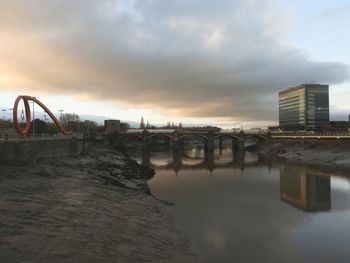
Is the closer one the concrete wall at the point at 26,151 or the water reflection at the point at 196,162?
the concrete wall at the point at 26,151

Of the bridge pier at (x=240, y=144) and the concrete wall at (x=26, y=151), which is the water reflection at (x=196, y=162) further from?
the bridge pier at (x=240, y=144)

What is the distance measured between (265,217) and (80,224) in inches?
586

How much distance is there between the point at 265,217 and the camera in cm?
2805

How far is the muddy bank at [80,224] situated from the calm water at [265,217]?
223cm

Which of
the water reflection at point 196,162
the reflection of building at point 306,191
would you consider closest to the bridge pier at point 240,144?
the water reflection at point 196,162

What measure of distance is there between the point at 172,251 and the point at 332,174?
4500 cm

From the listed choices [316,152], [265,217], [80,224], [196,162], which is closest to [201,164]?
[196,162]

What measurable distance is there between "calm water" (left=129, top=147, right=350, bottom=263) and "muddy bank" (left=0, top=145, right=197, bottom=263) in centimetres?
223

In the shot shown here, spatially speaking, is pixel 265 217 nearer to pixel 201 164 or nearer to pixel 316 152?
pixel 201 164

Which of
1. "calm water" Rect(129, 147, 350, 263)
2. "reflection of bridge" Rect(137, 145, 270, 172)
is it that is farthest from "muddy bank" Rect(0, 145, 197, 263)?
"reflection of bridge" Rect(137, 145, 270, 172)

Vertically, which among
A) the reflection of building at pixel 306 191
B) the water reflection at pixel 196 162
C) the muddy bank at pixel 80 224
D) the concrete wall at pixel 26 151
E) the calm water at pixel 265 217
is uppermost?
the concrete wall at pixel 26 151

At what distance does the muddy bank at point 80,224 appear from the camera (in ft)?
49.7

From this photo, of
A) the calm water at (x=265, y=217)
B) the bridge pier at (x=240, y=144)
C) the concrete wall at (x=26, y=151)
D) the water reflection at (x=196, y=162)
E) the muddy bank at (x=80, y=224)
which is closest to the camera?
the muddy bank at (x=80, y=224)

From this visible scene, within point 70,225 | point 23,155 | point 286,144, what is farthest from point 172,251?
point 286,144
